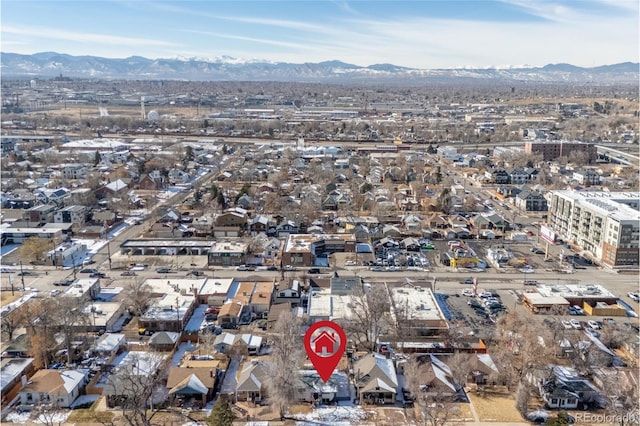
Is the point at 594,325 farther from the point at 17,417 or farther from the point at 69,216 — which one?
the point at 69,216

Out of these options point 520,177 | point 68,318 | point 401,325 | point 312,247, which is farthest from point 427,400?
point 520,177

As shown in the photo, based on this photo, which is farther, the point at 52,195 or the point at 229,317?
the point at 52,195

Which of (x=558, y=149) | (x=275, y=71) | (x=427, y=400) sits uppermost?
(x=275, y=71)

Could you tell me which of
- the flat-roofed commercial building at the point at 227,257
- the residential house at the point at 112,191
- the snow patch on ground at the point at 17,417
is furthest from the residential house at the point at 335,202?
the snow patch on ground at the point at 17,417

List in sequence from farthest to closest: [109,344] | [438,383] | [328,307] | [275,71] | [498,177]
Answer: [275,71], [498,177], [328,307], [109,344], [438,383]

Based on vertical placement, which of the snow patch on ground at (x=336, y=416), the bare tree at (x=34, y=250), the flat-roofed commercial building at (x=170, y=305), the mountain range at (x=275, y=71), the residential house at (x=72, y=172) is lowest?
the snow patch on ground at (x=336, y=416)

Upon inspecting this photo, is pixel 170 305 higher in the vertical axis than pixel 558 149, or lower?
lower

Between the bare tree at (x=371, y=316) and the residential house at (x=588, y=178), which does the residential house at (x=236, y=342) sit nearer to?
the bare tree at (x=371, y=316)

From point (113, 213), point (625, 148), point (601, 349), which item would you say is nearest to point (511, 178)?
point (625, 148)
